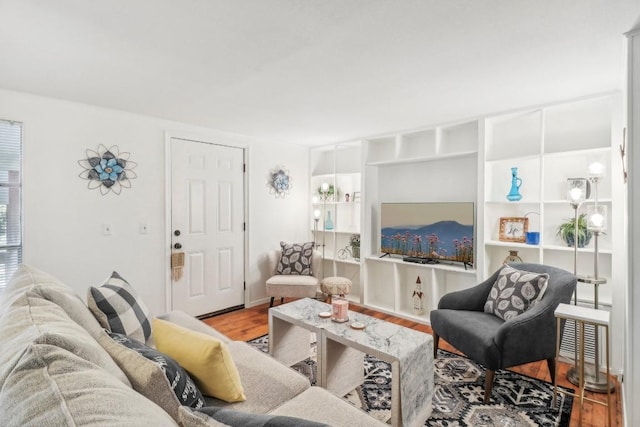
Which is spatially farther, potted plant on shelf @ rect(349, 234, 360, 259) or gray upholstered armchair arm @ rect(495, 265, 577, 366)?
potted plant on shelf @ rect(349, 234, 360, 259)

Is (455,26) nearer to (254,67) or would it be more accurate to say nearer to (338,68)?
(338,68)

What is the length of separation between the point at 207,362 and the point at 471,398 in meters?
1.92

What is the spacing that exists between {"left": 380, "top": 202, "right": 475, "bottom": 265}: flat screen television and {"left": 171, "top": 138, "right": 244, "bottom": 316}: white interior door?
6.30 ft

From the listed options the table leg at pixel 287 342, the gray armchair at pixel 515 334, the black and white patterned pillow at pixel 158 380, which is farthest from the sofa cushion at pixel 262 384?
the gray armchair at pixel 515 334

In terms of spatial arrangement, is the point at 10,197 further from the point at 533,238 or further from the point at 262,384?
the point at 533,238

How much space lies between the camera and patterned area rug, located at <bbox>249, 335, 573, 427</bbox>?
2.03 m

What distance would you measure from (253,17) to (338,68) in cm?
75

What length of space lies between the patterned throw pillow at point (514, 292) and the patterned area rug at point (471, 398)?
1.66 ft

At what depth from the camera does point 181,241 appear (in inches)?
146

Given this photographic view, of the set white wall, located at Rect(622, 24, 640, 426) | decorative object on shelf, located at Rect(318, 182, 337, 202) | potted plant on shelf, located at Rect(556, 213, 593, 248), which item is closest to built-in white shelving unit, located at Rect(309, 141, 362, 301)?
decorative object on shelf, located at Rect(318, 182, 337, 202)

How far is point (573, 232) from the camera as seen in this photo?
285 cm

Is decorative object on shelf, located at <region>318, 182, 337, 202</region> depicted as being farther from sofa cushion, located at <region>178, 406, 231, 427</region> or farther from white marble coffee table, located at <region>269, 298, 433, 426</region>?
sofa cushion, located at <region>178, 406, 231, 427</region>

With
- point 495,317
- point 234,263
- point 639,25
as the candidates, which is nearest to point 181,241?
point 234,263

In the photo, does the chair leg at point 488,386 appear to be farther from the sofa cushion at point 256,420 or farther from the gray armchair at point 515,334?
the sofa cushion at point 256,420
